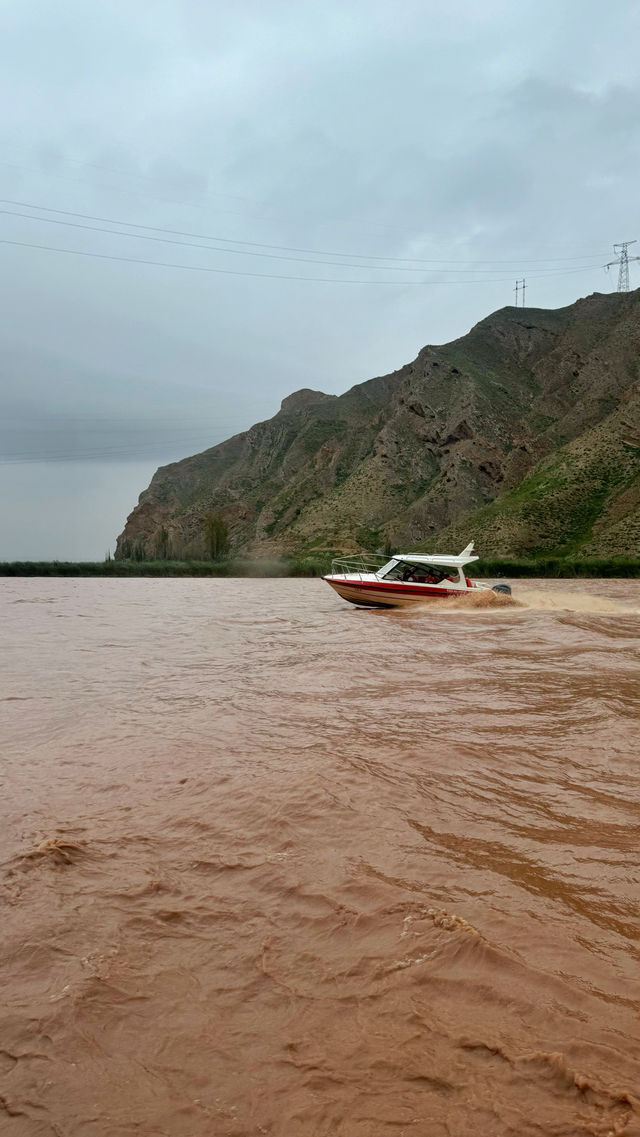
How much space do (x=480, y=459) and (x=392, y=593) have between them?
67.4 meters

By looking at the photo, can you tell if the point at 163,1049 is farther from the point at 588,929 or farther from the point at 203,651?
the point at 203,651

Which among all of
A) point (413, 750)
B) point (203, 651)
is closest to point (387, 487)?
point (203, 651)

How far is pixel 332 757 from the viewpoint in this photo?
17.8 feet

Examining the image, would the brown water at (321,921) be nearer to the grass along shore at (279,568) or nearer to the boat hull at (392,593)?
the boat hull at (392,593)

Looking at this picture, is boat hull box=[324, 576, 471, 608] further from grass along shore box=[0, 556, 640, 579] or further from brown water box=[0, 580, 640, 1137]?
grass along shore box=[0, 556, 640, 579]

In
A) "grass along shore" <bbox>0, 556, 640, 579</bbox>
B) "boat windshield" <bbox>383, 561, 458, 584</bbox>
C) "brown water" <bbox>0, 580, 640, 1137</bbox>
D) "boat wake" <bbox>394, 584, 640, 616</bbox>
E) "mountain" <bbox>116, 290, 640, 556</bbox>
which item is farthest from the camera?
"mountain" <bbox>116, 290, 640, 556</bbox>

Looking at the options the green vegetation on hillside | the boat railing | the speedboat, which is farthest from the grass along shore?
the speedboat

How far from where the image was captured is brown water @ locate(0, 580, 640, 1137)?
6.56 ft

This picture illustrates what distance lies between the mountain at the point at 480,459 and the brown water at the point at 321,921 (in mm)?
53840

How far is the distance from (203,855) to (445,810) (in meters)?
1.58

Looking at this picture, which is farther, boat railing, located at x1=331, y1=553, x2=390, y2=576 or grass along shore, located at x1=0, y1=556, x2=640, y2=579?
grass along shore, located at x1=0, y1=556, x2=640, y2=579

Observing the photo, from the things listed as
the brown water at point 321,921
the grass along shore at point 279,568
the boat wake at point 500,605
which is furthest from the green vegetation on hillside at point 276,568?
the brown water at point 321,921

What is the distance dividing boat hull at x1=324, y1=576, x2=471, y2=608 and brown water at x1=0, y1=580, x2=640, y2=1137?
47.0ft

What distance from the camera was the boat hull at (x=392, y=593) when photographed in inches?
847
